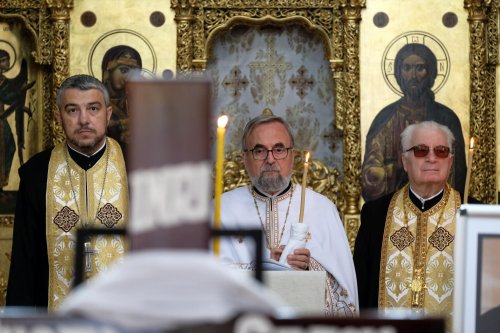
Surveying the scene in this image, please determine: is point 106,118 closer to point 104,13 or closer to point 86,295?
point 104,13

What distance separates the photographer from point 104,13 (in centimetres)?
891

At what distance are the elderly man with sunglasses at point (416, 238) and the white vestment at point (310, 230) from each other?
13.1 inches

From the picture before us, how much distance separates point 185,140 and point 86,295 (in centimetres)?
30

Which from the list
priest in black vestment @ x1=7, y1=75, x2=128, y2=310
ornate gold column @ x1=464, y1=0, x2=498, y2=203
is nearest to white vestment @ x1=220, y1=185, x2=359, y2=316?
priest in black vestment @ x1=7, y1=75, x2=128, y2=310

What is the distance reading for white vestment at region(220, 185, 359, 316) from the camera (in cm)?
556

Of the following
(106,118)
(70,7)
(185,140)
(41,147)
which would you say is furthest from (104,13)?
(185,140)

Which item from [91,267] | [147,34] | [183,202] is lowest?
[91,267]

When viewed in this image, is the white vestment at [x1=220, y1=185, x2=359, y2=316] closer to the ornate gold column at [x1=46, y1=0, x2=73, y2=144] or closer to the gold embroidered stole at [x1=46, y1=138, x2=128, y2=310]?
the gold embroidered stole at [x1=46, y1=138, x2=128, y2=310]

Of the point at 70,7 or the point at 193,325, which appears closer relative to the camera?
the point at 193,325

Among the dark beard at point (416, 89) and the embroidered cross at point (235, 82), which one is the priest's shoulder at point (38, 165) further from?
the dark beard at point (416, 89)

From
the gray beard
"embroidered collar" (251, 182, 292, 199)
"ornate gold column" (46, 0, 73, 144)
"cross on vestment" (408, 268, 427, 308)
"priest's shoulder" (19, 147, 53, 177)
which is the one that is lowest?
"cross on vestment" (408, 268, 427, 308)

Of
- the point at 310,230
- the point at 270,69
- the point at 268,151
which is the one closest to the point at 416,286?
the point at 310,230

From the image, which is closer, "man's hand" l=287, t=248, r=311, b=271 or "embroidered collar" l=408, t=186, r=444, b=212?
"man's hand" l=287, t=248, r=311, b=271

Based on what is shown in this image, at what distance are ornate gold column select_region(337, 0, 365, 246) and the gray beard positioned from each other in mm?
2735
